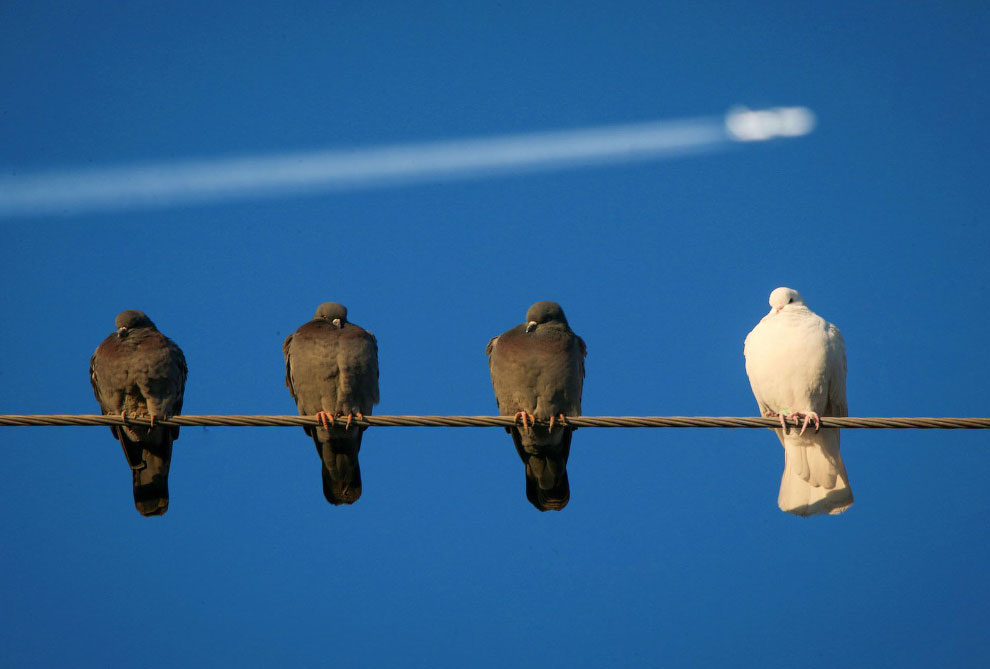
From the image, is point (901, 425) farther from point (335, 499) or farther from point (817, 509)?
point (335, 499)

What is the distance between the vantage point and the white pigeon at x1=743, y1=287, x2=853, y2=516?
29.7ft

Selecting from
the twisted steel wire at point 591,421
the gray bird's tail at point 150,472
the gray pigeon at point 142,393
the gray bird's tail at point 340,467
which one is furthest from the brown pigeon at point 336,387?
the twisted steel wire at point 591,421

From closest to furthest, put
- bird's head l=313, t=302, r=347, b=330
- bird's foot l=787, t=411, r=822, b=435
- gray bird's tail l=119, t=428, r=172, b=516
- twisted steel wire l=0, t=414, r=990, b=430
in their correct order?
twisted steel wire l=0, t=414, r=990, b=430
bird's foot l=787, t=411, r=822, b=435
gray bird's tail l=119, t=428, r=172, b=516
bird's head l=313, t=302, r=347, b=330

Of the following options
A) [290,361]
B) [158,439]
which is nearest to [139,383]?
[158,439]

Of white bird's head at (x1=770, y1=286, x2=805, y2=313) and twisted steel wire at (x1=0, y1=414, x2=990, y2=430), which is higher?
white bird's head at (x1=770, y1=286, x2=805, y2=313)

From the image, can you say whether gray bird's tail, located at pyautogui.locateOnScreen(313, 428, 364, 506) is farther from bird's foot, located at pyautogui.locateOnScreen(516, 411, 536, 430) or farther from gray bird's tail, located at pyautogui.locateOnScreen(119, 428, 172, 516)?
bird's foot, located at pyautogui.locateOnScreen(516, 411, 536, 430)

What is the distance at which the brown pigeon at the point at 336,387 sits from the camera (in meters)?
9.33

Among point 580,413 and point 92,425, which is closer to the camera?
point 92,425

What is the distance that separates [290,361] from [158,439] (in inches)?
49.5

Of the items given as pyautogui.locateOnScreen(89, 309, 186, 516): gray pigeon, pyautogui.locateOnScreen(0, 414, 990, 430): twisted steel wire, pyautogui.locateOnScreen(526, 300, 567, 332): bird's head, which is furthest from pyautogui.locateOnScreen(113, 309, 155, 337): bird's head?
pyautogui.locateOnScreen(526, 300, 567, 332): bird's head

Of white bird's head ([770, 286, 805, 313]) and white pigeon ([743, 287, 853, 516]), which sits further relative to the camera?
white bird's head ([770, 286, 805, 313])

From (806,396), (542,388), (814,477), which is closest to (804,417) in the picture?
(806,396)

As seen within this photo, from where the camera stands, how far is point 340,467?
943 centimetres

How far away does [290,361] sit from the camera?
31.4 ft
